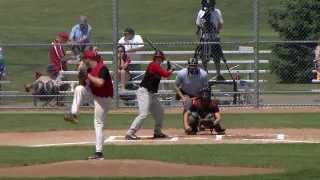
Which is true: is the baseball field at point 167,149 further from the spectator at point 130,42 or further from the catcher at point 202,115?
the spectator at point 130,42

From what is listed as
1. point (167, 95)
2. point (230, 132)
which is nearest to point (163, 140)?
point (230, 132)

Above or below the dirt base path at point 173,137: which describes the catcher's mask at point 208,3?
above

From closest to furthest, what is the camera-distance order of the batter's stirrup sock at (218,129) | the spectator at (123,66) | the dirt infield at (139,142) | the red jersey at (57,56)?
the dirt infield at (139,142) < the batter's stirrup sock at (218,129) < the spectator at (123,66) < the red jersey at (57,56)

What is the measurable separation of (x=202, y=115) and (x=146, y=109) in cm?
170

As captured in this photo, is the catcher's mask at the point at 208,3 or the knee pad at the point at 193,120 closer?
the knee pad at the point at 193,120

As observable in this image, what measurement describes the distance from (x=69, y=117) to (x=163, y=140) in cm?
255

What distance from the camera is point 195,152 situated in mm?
14727

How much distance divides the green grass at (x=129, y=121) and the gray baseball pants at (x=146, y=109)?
2.48m

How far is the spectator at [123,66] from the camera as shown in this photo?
2339 cm

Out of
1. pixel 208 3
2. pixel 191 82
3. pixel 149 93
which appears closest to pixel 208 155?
pixel 149 93

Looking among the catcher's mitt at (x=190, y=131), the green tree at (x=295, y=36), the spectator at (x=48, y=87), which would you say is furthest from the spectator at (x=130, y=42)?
the catcher's mitt at (x=190, y=131)

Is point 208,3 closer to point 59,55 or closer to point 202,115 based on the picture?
point 59,55

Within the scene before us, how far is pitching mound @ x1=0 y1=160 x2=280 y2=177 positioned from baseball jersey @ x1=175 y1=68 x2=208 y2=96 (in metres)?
5.48

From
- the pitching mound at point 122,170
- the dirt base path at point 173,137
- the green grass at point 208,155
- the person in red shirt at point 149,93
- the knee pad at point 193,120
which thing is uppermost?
the person in red shirt at point 149,93
